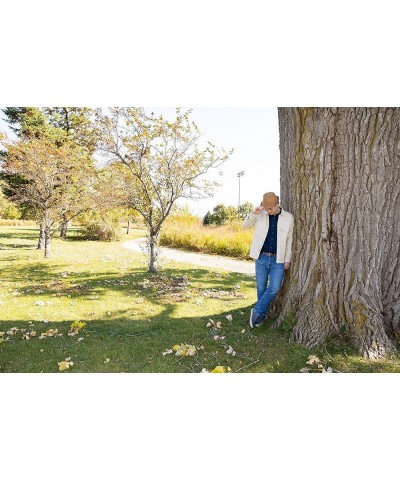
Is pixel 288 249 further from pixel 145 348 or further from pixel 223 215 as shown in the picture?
pixel 223 215

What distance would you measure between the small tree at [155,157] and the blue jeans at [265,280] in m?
2.69

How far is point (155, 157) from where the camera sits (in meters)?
5.36

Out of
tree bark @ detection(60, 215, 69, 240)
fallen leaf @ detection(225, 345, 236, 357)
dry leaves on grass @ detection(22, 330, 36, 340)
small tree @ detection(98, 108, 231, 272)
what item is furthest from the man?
tree bark @ detection(60, 215, 69, 240)

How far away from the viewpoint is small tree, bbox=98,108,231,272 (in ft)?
17.1

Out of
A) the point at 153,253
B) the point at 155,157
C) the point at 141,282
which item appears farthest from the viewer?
the point at 153,253

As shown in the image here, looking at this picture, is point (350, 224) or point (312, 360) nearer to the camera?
point (312, 360)

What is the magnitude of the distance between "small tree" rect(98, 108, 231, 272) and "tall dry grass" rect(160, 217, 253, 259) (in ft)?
5.03

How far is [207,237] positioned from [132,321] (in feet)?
14.4

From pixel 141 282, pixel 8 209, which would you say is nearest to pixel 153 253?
pixel 141 282

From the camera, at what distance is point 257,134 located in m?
4.77

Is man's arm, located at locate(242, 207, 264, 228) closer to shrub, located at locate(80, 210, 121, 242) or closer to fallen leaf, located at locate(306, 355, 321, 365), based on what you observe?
fallen leaf, located at locate(306, 355, 321, 365)

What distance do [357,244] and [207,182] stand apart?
3.46 m

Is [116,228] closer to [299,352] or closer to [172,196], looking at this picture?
[172,196]
